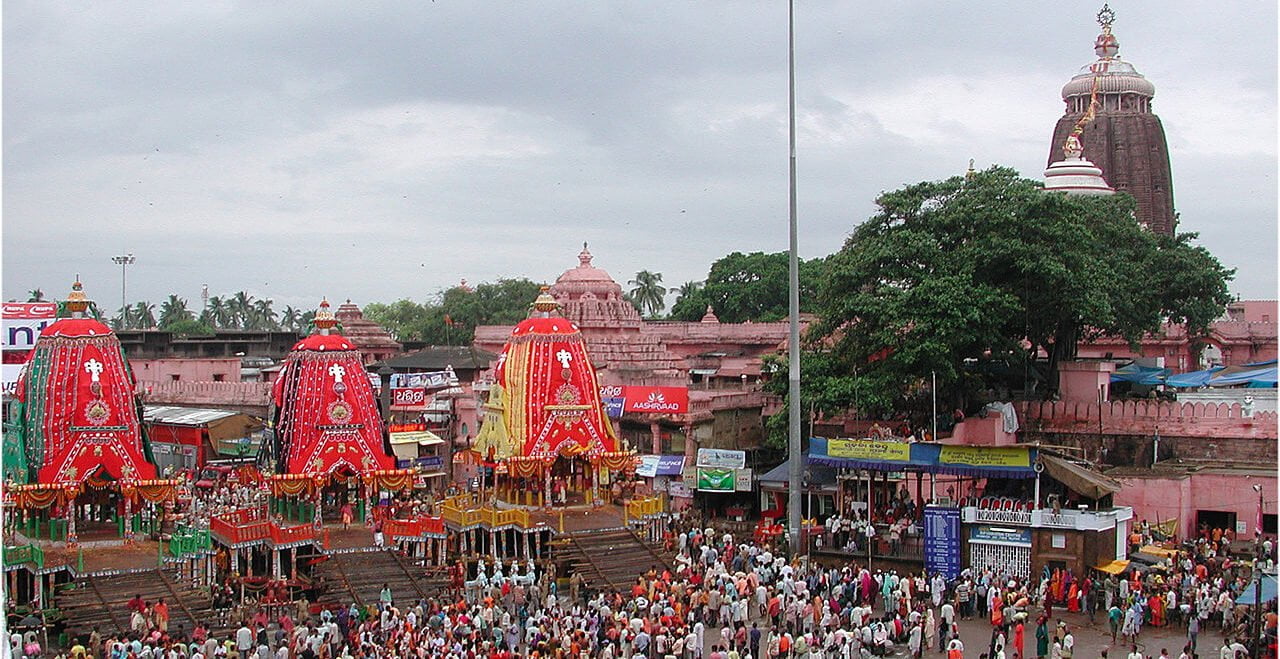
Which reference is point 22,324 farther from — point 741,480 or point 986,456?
point 986,456

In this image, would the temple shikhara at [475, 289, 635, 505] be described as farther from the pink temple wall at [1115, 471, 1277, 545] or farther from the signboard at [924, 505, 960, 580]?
the pink temple wall at [1115, 471, 1277, 545]

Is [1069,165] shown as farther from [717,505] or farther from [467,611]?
[467,611]

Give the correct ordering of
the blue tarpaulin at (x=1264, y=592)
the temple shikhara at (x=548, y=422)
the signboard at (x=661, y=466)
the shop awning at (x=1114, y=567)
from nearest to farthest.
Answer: the blue tarpaulin at (x=1264, y=592) < the shop awning at (x=1114, y=567) < the temple shikhara at (x=548, y=422) < the signboard at (x=661, y=466)

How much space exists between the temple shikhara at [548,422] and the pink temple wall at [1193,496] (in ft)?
34.2

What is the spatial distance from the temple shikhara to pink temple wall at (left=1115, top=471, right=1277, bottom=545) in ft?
34.2

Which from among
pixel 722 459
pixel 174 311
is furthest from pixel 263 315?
pixel 722 459

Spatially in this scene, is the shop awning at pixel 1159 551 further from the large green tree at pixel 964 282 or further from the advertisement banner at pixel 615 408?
the advertisement banner at pixel 615 408

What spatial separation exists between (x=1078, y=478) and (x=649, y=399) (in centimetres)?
1410

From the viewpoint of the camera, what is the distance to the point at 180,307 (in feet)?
325

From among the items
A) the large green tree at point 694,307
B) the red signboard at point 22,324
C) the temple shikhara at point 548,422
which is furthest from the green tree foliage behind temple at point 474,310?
the temple shikhara at point 548,422

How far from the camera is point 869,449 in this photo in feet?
88.5

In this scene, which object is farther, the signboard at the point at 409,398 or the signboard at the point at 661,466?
the signboard at the point at 409,398

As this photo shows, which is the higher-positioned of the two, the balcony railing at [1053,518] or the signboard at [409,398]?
the signboard at [409,398]

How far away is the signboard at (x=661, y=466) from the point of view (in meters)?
34.3
